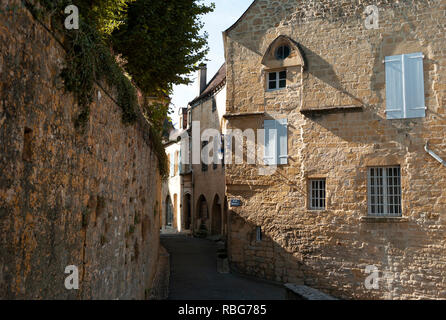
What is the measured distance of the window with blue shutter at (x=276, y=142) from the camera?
15.7 metres

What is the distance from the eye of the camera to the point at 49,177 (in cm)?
393

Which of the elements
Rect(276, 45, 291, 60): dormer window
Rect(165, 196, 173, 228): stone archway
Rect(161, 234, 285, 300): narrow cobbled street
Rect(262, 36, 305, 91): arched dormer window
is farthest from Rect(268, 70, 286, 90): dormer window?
Rect(165, 196, 173, 228): stone archway

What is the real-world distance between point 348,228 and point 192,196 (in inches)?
665

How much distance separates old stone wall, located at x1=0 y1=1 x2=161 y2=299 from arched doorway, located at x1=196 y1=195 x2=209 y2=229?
71.3 feet

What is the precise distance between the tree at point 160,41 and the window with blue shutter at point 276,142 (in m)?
3.22

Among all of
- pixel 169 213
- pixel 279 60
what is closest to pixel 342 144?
pixel 279 60

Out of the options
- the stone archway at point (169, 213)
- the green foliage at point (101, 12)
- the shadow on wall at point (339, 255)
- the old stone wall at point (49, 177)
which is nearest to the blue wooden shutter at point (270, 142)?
the shadow on wall at point (339, 255)

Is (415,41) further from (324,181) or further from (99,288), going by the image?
(99,288)

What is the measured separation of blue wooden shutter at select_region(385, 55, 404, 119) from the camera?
14.3 meters

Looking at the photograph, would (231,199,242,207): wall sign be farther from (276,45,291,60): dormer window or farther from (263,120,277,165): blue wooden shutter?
(276,45,291,60): dormer window

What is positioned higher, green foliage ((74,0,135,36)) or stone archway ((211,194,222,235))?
green foliage ((74,0,135,36))

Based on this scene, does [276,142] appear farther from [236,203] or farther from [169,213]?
[169,213]

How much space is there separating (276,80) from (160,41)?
4.30 metres

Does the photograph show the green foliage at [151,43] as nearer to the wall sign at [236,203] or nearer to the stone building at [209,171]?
the wall sign at [236,203]
